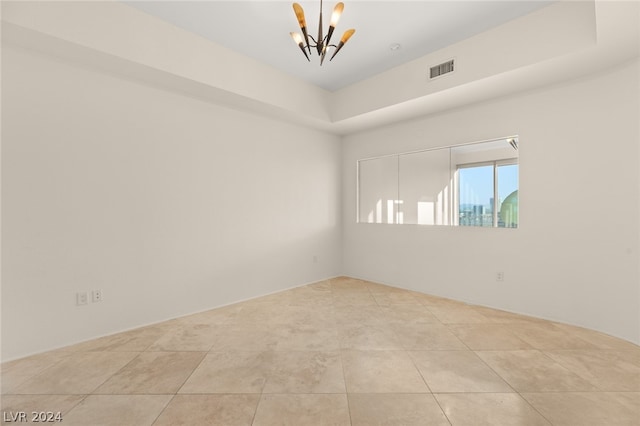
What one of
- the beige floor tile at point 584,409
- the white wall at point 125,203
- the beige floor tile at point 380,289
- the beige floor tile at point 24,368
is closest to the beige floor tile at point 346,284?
the beige floor tile at point 380,289

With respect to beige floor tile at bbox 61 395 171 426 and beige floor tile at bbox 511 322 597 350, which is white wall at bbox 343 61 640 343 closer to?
beige floor tile at bbox 511 322 597 350

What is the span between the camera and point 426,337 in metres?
2.92

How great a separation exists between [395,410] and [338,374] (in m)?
0.53

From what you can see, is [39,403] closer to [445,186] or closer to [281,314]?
[281,314]

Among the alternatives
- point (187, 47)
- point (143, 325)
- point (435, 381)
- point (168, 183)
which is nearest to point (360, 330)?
point (435, 381)

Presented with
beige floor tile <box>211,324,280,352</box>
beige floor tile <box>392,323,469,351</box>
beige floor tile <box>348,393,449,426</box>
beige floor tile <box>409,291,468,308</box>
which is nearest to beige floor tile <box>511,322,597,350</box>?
beige floor tile <box>392,323,469,351</box>

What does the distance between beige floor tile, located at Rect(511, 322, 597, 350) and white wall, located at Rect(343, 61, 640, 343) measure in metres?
0.35

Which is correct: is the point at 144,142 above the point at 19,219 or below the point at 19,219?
above

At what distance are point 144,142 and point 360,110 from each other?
2970mm

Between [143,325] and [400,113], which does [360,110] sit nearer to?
[400,113]

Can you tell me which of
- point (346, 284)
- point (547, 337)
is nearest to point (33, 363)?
point (346, 284)

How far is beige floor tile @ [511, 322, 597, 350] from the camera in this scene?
273 cm

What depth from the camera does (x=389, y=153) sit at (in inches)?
196

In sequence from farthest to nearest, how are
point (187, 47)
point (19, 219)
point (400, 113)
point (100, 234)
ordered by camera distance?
point (400, 113)
point (187, 47)
point (100, 234)
point (19, 219)
